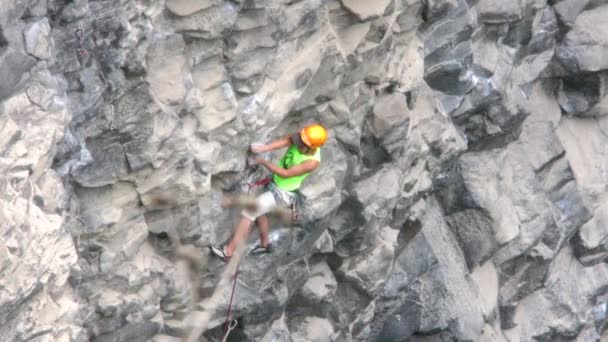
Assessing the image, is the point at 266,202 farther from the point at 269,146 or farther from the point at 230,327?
the point at 230,327

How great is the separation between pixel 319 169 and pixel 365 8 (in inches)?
88.5

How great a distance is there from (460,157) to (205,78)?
25.0 feet

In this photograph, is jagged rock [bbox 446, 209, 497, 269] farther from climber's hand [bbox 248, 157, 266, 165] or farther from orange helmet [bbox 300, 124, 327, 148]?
climber's hand [bbox 248, 157, 266, 165]

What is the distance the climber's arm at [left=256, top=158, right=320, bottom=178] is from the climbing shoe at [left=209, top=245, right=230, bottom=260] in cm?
124

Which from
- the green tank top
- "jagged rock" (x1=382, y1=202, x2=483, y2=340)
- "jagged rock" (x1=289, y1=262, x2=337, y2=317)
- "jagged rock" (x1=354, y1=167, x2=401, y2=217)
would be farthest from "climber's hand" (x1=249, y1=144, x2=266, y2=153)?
"jagged rock" (x1=382, y1=202, x2=483, y2=340)

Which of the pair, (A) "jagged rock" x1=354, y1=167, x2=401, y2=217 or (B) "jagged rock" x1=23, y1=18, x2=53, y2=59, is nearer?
(B) "jagged rock" x1=23, y1=18, x2=53, y2=59

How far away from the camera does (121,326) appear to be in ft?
45.3

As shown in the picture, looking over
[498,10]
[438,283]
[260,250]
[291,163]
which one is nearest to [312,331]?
[260,250]

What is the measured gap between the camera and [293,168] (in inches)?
567

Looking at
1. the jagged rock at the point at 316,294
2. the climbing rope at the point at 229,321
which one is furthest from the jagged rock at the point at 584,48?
the climbing rope at the point at 229,321

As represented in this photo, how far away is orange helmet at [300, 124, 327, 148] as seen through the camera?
14.3 m

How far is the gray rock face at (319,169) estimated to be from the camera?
11602 millimetres

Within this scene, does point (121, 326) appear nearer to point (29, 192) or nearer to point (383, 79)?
point (29, 192)

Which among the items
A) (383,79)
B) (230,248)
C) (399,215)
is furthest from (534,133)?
(230,248)
